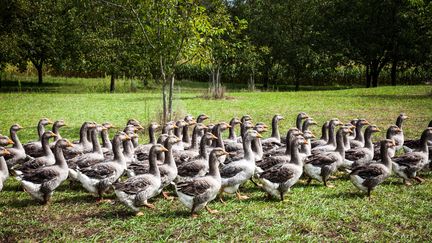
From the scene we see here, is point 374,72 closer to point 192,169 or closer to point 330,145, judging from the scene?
point 330,145

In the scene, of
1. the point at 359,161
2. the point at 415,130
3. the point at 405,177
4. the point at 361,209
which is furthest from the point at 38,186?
the point at 415,130

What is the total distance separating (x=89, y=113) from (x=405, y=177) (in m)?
17.9

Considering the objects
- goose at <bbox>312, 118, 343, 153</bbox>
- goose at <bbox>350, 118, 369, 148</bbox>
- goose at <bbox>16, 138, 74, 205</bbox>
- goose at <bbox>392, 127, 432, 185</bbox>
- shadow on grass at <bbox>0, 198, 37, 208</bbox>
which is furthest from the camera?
goose at <bbox>350, 118, 369, 148</bbox>

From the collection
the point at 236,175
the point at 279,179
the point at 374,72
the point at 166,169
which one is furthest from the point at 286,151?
the point at 374,72

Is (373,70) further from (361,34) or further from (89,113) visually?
(89,113)

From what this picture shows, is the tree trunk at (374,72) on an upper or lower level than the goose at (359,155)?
upper

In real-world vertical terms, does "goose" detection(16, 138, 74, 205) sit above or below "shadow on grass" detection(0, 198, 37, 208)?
above

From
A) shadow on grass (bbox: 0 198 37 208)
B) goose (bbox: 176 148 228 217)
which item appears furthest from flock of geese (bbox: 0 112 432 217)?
shadow on grass (bbox: 0 198 37 208)

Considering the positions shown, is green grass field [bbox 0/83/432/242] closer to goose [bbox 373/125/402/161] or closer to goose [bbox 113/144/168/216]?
goose [bbox 113/144/168/216]

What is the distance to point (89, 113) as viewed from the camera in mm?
23719

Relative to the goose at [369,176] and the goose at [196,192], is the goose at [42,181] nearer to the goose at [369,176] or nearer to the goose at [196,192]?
the goose at [196,192]

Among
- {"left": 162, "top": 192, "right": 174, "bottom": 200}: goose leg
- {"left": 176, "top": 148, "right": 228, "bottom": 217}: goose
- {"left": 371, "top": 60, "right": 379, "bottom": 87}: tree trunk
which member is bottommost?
{"left": 162, "top": 192, "right": 174, "bottom": 200}: goose leg

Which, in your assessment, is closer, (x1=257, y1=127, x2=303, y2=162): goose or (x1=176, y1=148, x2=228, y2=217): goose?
(x1=176, y1=148, x2=228, y2=217): goose

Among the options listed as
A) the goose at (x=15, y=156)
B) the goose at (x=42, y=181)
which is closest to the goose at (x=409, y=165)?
the goose at (x=42, y=181)
